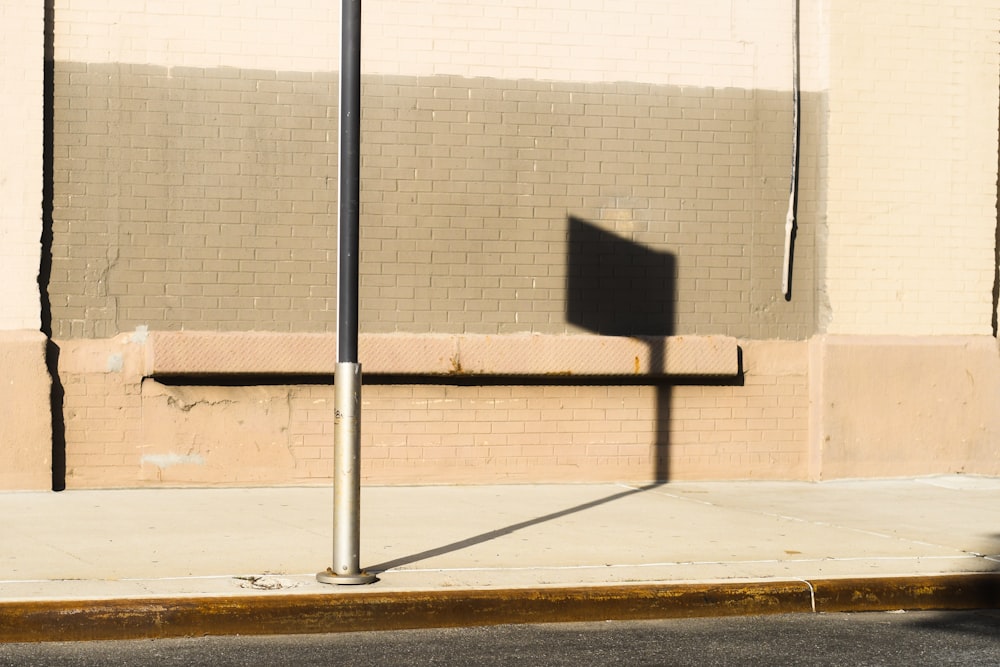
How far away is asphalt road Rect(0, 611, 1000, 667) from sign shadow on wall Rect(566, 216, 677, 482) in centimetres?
549

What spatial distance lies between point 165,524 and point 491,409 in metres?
3.63

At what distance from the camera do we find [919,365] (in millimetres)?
13281

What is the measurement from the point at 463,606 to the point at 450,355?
204 inches

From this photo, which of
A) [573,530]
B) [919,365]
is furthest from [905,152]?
Answer: [573,530]

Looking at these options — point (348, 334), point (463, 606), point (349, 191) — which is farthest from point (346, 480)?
point (349, 191)

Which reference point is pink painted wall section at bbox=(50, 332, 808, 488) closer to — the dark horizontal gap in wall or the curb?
the dark horizontal gap in wall

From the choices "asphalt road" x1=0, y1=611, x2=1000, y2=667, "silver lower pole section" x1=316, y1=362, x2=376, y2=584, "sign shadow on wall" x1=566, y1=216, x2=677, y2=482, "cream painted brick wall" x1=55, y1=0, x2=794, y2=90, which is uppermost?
"cream painted brick wall" x1=55, y1=0, x2=794, y2=90

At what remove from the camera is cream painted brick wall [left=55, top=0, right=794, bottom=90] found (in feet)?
39.4

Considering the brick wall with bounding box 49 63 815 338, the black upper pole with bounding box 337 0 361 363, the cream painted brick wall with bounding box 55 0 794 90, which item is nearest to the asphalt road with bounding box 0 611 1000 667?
the black upper pole with bounding box 337 0 361 363

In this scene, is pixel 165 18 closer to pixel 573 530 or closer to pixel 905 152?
pixel 573 530

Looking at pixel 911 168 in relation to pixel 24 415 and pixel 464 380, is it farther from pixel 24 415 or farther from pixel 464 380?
pixel 24 415

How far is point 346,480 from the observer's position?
7531 mm

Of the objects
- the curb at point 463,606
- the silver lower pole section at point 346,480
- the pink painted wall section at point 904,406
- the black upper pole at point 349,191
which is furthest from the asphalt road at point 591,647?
the pink painted wall section at point 904,406

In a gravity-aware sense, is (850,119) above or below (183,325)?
above
